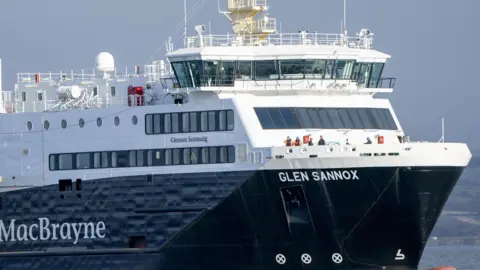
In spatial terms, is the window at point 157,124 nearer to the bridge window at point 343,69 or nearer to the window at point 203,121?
the window at point 203,121

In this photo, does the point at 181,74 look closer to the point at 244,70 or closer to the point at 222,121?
the point at 244,70

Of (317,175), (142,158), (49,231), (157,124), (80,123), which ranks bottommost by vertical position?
(49,231)

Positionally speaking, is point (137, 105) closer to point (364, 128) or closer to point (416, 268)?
point (364, 128)

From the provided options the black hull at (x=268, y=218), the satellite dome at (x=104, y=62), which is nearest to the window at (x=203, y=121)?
the black hull at (x=268, y=218)

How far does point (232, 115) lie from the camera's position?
4850 centimetres

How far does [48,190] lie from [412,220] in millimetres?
12864

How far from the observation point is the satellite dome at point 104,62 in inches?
2183

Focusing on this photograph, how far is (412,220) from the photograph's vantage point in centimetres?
4778

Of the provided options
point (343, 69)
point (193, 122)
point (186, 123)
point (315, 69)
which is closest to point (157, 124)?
point (186, 123)

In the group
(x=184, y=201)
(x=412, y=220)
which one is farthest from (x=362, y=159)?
(x=184, y=201)

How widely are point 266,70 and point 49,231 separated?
9.53 m

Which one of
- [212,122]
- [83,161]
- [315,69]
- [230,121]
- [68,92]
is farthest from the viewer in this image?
[68,92]

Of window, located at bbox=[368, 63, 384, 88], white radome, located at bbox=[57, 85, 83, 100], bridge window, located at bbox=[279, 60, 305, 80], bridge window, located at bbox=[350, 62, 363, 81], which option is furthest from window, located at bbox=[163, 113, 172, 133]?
window, located at bbox=[368, 63, 384, 88]

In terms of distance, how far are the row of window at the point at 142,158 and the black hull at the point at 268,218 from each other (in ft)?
1.74
